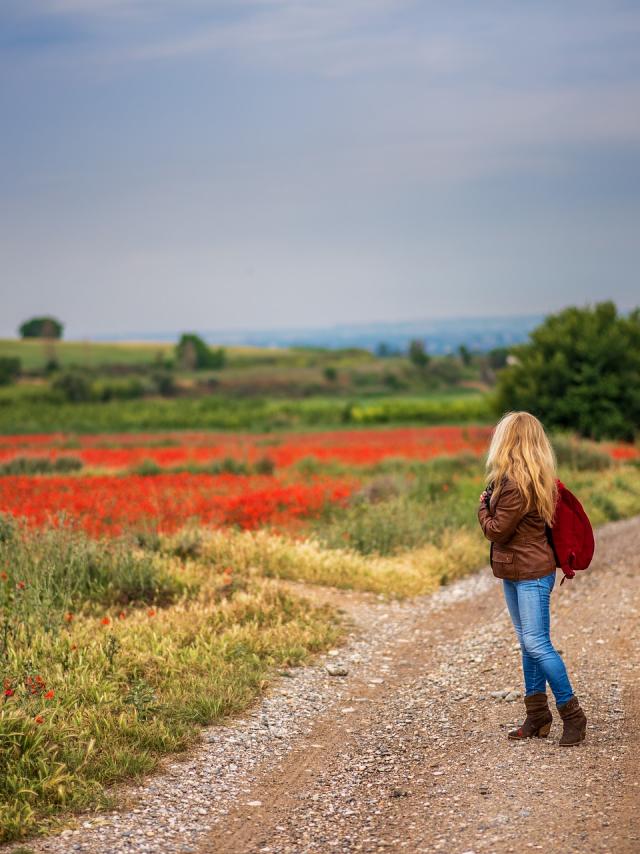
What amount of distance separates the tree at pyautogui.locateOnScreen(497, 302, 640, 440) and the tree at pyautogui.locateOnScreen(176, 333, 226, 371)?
70810 mm

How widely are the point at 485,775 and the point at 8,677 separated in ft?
10.8

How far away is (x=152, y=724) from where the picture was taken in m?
6.32

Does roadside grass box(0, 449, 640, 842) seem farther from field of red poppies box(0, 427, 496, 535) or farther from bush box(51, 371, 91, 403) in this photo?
bush box(51, 371, 91, 403)

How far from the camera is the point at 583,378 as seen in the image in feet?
100

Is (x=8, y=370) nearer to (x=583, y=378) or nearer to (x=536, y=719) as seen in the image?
Answer: (x=583, y=378)

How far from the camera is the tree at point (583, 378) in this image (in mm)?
30500

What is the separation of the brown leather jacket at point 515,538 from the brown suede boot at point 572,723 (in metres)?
0.83

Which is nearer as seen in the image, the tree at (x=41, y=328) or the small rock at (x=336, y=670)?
the small rock at (x=336, y=670)

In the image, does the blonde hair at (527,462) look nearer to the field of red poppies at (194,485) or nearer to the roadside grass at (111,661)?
the roadside grass at (111,661)

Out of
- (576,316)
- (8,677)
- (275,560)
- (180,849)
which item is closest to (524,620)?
(180,849)

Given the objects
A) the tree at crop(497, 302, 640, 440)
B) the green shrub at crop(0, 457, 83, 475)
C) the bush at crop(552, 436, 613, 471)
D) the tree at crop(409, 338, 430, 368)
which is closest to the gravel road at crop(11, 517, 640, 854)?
the bush at crop(552, 436, 613, 471)

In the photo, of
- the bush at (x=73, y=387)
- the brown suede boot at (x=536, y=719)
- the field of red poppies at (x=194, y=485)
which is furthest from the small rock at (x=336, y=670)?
the bush at (x=73, y=387)

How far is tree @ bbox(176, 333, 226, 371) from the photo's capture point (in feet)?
331

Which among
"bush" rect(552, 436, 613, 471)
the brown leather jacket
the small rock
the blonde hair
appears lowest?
the small rock
